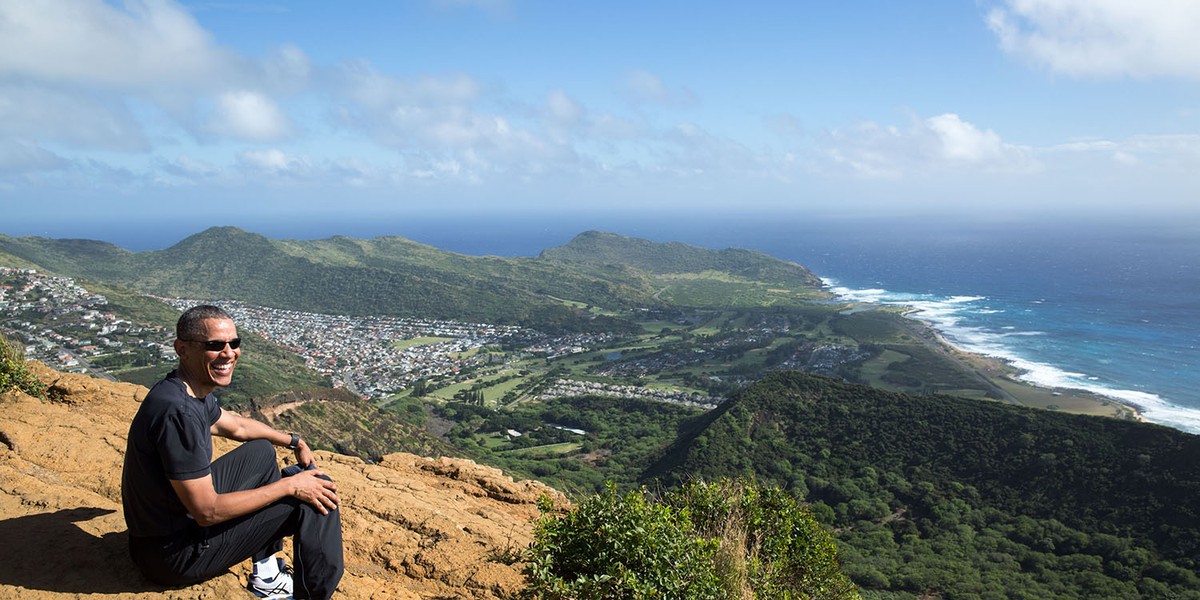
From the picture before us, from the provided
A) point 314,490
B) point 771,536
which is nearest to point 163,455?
point 314,490

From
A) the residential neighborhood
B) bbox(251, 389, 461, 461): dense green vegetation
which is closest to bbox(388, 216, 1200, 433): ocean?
the residential neighborhood

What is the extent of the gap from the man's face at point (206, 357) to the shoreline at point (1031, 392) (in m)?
60.4

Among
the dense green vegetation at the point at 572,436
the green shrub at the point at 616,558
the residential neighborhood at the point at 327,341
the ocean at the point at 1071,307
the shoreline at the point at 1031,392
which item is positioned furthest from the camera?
the ocean at the point at 1071,307

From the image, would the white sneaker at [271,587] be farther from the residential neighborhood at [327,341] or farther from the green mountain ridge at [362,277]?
the green mountain ridge at [362,277]

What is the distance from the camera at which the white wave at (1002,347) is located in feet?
175

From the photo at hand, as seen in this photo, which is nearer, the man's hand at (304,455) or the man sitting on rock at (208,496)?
the man sitting on rock at (208,496)

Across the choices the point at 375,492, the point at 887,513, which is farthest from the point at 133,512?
the point at 887,513

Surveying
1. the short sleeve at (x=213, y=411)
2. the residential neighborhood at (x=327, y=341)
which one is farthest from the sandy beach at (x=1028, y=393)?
the short sleeve at (x=213, y=411)

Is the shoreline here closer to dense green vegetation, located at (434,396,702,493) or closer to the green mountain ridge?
dense green vegetation, located at (434,396,702,493)

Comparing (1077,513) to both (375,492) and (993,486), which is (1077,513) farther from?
(375,492)

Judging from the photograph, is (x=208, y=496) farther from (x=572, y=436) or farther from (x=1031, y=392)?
(x=1031, y=392)

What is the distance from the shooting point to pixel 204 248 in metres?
129

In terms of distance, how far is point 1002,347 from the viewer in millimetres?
79312

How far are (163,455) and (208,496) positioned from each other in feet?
1.17
